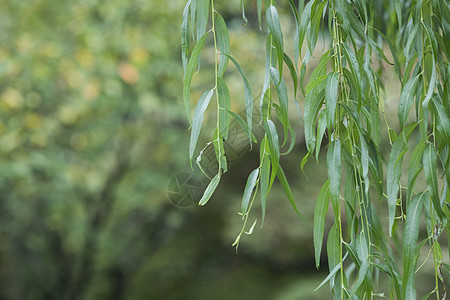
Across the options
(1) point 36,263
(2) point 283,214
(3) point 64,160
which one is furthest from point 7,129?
(2) point 283,214

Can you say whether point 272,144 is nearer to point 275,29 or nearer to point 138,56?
point 275,29

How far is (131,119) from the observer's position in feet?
11.0

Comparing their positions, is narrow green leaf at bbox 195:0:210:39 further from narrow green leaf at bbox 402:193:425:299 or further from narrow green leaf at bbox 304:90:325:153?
narrow green leaf at bbox 402:193:425:299

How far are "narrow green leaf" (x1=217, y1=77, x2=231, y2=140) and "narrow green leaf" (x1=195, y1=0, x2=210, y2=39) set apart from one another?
8 cm

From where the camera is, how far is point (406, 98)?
25.1 inches

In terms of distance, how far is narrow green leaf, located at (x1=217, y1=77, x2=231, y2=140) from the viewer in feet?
2.06

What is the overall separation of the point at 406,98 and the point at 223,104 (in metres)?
0.24

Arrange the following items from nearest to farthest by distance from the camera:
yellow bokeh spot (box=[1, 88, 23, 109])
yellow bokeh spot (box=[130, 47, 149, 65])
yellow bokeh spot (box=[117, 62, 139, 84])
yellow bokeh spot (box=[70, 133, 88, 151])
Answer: yellow bokeh spot (box=[1, 88, 23, 109]) < yellow bokeh spot (box=[130, 47, 149, 65]) < yellow bokeh spot (box=[117, 62, 139, 84]) < yellow bokeh spot (box=[70, 133, 88, 151])

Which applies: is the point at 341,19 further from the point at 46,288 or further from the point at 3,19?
the point at 46,288

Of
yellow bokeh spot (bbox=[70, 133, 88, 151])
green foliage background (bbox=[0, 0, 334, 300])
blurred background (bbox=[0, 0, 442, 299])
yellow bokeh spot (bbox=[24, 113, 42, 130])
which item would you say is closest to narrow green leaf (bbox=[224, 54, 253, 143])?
blurred background (bbox=[0, 0, 442, 299])

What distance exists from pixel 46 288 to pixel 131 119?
1.47 meters

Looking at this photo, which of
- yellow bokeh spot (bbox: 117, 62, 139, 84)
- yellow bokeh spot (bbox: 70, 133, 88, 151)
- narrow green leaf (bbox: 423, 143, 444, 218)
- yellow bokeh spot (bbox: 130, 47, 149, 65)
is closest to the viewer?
narrow green leaf (bbox: 423, 143, 444, 218)

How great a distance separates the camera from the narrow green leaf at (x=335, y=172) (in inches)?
23.1

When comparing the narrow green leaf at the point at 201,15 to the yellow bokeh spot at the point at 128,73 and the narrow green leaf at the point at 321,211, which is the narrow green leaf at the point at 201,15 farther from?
the yellow bokeh spot at the point at 128,73
